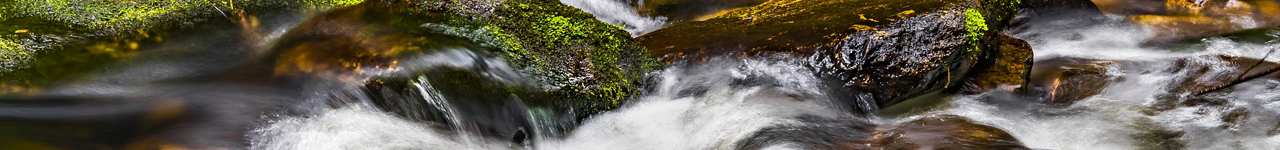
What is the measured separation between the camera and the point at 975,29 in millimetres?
4621

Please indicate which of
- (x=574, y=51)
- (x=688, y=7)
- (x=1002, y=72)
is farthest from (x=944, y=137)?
(x=688, y=7)

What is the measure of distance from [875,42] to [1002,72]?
3.36 ft

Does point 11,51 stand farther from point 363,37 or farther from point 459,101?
point 459,101

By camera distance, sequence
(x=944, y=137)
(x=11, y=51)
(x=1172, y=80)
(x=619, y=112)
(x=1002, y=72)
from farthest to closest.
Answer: (x=1172, y=80), (x=1002, y=72), (x=619, y=112), (x=944, y=137), (x=11, y=51)

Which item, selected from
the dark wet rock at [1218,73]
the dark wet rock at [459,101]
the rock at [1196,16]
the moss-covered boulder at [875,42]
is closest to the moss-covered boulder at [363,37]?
the dark wet rock at [459,101]

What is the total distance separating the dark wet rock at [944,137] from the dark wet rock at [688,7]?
282cm

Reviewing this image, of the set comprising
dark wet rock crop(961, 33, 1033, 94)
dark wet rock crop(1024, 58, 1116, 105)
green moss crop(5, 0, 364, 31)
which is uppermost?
green moss crop(5, 0, 364, 31)

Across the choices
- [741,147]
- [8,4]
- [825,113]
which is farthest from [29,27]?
[825,113]

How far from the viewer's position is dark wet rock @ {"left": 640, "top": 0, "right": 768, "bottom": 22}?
6.81 metres

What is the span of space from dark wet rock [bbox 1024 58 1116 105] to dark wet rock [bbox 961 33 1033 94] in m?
0.14

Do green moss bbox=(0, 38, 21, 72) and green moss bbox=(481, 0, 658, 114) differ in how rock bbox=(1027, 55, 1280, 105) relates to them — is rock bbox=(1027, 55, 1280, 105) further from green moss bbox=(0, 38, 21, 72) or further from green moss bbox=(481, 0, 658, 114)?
green moss bbox=(0, 38, 21, 72)

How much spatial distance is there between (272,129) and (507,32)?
1.35m

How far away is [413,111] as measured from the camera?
3.65 meters

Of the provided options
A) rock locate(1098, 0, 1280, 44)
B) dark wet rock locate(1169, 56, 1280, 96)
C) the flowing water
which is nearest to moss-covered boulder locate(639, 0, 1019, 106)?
the flowing water
